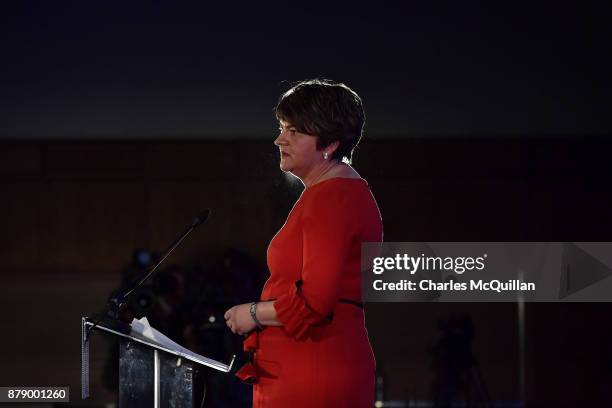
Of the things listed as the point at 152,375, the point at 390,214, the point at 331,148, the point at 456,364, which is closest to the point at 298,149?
the point at 331,148

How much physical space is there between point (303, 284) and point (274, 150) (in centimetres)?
304

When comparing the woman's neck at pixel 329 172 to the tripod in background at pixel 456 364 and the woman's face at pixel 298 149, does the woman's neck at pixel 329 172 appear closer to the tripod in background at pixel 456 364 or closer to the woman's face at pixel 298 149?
the woman's face at pixel 298 149

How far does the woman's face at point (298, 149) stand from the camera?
158 cm

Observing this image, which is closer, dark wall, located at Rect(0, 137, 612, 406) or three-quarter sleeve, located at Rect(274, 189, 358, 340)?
three-quarter sleeve, located at Rect(274, 189, 358, 340)

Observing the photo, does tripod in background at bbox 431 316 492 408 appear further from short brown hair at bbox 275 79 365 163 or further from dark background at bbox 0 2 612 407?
short brown hair at bbox 275 79 365 163

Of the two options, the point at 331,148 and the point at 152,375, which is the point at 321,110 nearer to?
the point at 331,148

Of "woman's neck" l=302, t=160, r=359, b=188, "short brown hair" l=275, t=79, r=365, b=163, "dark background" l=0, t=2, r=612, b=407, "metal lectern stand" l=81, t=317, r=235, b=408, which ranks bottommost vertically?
"metal lectern stand" l=81, t=317, r=235, b=408

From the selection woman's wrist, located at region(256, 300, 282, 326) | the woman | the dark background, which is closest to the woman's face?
the woman

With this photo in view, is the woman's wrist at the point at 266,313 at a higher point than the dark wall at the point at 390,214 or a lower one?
lower

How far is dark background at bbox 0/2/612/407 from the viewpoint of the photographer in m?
4.55

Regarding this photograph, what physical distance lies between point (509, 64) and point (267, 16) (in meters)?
1.31

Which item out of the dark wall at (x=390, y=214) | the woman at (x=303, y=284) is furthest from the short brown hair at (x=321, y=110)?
the dark wall at (x=390, y=214)

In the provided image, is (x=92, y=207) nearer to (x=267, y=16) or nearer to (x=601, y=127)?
(x=267, y=16)

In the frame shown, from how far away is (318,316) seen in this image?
1.50 m
